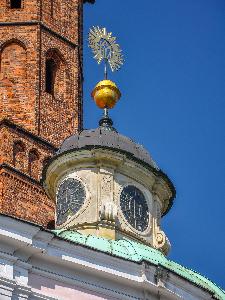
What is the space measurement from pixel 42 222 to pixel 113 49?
5778mm

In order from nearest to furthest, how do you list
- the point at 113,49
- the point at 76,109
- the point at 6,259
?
the point at 6,259 < the point at 113,49 < the point at 76,109

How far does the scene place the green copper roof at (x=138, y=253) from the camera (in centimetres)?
1753

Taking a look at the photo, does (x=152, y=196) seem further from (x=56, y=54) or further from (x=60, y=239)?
(x=56, y=54)

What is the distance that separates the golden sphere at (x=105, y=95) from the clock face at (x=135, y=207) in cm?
251

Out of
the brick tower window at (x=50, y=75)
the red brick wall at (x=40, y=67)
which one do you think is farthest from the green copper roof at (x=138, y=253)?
the brick tower window at (x=50, y=75)

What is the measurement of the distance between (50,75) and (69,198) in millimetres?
12625

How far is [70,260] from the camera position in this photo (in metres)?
16.5

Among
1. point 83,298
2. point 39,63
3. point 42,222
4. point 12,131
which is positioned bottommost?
point 83,298

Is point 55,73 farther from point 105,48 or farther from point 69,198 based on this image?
point 69,198

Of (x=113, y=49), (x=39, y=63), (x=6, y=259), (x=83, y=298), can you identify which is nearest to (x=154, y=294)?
(x=83, y=298)

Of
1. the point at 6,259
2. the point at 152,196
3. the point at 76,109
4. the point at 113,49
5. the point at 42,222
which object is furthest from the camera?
the point at 76,109

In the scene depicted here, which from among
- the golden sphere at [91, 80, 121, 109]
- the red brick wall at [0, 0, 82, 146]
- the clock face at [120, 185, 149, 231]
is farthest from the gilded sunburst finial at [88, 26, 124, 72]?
the red brick wall at [0, 0, 82, 146]

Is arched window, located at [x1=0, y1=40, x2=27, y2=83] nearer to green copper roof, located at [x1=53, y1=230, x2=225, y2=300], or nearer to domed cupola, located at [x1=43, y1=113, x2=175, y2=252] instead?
domed cupola, located at [x1=43, y1=113, x2=175, y2=252]

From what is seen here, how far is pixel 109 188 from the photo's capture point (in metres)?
20.1
